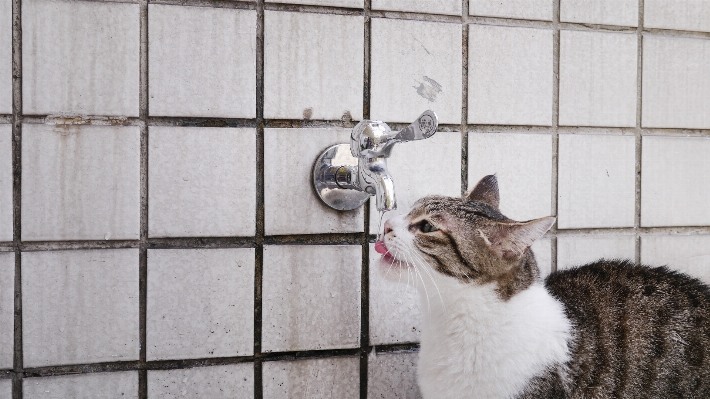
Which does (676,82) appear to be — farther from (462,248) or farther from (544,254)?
(462,248)

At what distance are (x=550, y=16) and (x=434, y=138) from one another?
39 cm

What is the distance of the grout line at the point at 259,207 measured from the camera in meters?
1.29

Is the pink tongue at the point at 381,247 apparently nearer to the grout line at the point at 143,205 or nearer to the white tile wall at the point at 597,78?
the grout line at the point at 143,205

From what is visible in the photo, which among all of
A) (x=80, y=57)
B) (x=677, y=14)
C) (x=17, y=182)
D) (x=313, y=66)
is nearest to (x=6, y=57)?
(x=80, y=57)

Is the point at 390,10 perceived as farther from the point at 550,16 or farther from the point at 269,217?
the point at 269,217

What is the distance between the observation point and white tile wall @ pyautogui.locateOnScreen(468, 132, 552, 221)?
1429 millimetres

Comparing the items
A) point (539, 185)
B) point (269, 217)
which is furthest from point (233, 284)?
point (539, 185)

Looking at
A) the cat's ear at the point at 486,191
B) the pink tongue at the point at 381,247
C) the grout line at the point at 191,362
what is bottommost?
the grout line at the point at 191,362

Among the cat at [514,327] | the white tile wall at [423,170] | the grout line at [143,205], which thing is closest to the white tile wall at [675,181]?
the cat at [514,327]

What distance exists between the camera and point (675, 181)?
1.54 metres

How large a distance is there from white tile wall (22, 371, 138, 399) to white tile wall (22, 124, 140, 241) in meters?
0.27

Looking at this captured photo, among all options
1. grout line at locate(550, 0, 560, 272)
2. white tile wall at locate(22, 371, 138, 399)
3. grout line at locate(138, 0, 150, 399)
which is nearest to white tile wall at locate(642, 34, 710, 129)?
grout line at locate(550, 0, 560, 272)

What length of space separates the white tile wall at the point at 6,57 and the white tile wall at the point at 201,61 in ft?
0.79

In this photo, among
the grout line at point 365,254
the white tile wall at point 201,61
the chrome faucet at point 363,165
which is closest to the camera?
the chrome faucet at point 363,165
